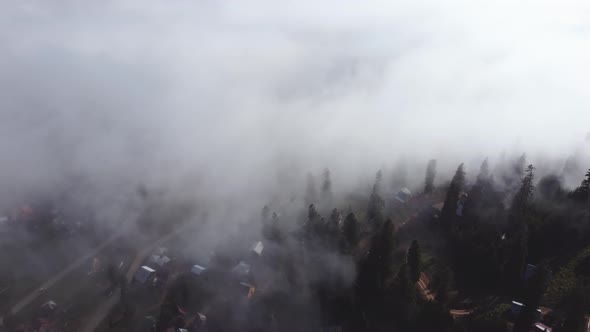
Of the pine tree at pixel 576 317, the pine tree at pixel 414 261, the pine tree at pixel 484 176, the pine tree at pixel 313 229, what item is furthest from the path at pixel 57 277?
the pine tree at pixel 576 317

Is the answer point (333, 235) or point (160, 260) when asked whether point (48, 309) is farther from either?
point (333, 235)

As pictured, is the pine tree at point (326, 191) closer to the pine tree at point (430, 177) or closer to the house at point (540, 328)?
the pine tree at point (430, 177)

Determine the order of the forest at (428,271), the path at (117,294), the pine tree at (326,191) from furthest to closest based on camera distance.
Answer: the pine tree at (326,191) → the path at (117,294) → the forest at (428,271)

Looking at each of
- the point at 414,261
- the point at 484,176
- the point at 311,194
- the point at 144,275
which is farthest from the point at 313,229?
the point at 484,176

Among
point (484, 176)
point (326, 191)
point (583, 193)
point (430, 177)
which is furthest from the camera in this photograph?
point (430, 177)

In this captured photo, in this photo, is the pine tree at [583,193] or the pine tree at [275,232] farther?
the pine tree at [275,232]

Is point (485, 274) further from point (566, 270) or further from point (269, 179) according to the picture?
point (269, 179)
